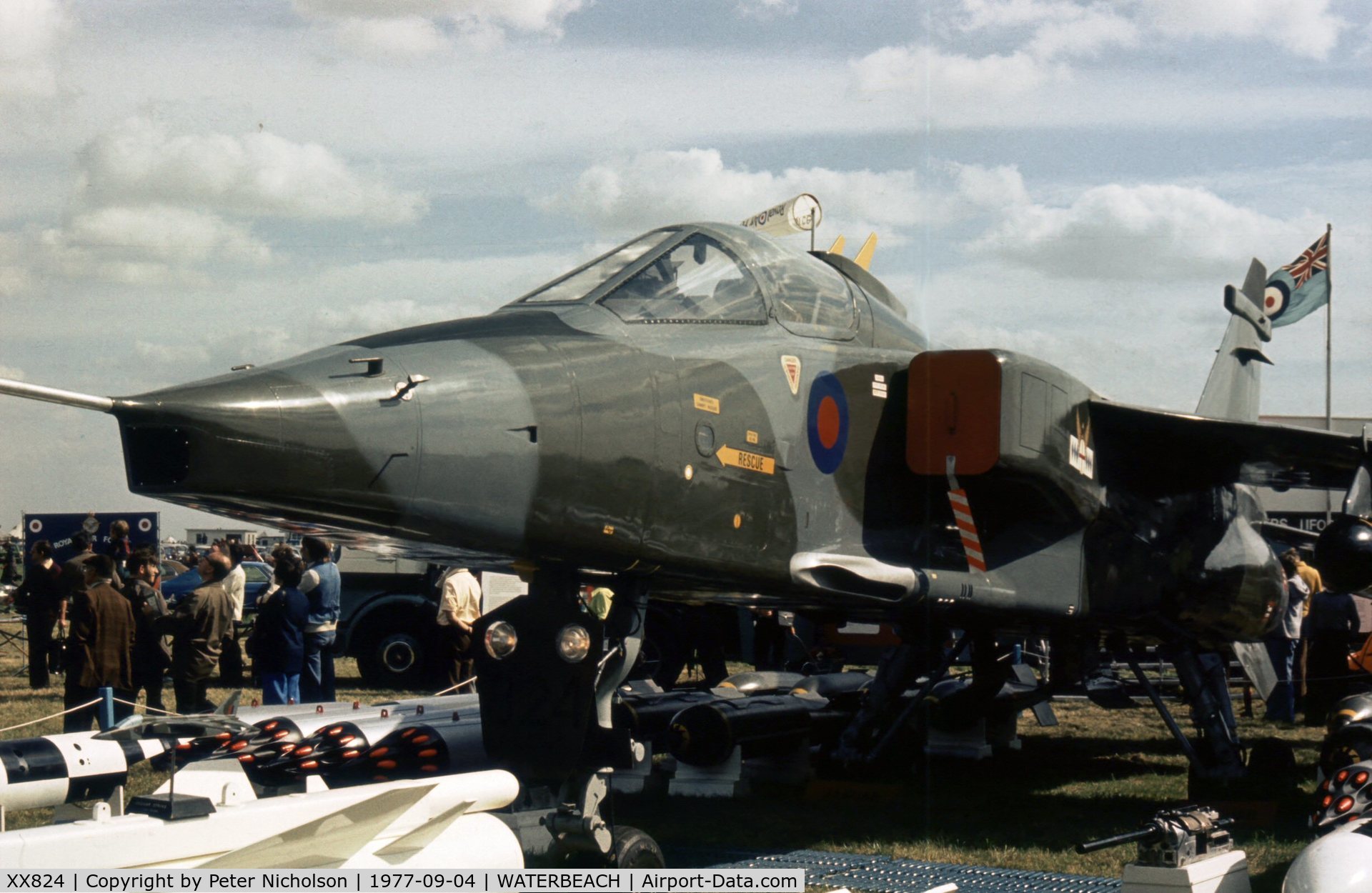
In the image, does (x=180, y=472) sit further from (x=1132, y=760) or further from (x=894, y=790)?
(x=1132, y=760)

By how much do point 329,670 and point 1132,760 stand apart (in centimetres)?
791

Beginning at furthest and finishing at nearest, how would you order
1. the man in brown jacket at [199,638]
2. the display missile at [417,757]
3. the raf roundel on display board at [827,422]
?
the man in brown jacket at [199,638], the display missile at [417,757], the raf roundel on display board at [827,422]

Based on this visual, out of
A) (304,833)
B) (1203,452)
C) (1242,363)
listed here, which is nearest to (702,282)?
(304,833)

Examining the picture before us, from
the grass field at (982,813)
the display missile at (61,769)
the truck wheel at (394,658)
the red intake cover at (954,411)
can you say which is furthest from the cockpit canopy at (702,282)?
the truck wheel at (394,658)

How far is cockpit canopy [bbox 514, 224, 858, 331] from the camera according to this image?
702cm

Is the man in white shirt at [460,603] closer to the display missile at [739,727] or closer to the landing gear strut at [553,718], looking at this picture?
the display missile at [739,727]

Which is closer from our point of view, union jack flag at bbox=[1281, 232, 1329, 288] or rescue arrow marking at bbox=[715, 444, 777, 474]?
rescue arrow marking at bbox=[715, 444, 777, 474]

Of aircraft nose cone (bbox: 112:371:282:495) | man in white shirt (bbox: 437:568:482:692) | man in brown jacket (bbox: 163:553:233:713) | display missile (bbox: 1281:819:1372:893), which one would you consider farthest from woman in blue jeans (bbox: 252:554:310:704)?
display missile (bbox: 1281:819:1372:893)

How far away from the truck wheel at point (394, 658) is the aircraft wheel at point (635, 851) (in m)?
11.6

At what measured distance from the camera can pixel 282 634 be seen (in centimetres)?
1260

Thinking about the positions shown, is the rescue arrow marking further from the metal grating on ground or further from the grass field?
the grass field

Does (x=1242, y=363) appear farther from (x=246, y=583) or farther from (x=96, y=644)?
(x=246, y=583)

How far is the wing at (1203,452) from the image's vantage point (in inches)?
354

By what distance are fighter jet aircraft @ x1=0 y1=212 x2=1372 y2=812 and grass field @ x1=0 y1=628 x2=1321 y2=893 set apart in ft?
2.48
